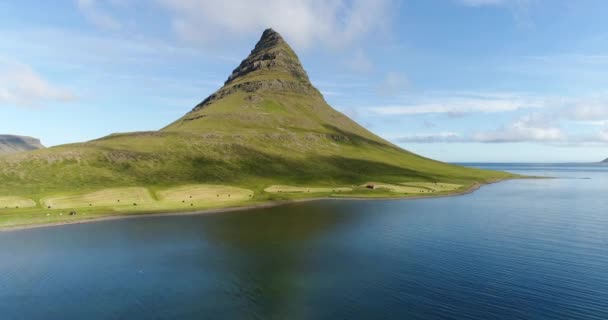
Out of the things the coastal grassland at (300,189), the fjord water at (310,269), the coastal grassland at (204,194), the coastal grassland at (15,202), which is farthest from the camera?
the coastal grassland at (300,189)

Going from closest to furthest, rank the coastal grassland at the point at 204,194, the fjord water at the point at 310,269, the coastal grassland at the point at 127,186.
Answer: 1. the fjord water at the point at 310,269
2. the coastal grassland at the point at 127,186
3. the coastal grassland at the point at 204,194

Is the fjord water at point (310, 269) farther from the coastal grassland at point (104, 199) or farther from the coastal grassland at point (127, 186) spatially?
the coastal grassland at point (104, 199)

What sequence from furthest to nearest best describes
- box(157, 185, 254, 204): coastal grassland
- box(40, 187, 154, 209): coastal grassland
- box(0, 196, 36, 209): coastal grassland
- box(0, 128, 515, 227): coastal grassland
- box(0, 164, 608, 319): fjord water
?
box(157, 185, 254, 204): coastal grassland, box(40, 187, 154, 209): coastal grassland, box(0, 128, 515, 227): coastal grassland, box(0, 196, 36, 209): coastal grassland, box(0, 164, 608, 319): fjord water

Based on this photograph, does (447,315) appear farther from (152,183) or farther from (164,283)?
(152,183)

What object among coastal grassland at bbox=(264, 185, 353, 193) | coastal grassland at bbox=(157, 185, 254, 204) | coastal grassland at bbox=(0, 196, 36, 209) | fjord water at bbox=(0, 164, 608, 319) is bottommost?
fjord water at bbox=(0, 164, 608, 319)

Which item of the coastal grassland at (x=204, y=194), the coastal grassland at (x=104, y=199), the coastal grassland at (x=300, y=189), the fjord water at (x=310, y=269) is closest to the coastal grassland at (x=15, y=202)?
the coastal grassland at (x=104, y=199)


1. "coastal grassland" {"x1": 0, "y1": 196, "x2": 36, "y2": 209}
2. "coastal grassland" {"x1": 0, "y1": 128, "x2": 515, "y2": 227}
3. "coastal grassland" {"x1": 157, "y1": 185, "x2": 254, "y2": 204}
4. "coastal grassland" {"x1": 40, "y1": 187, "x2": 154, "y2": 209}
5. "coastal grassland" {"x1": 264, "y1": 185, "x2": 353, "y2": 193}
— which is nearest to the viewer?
"coastal grassland" {"x1": 0, "y1": 196, "x2": 36, "y2": 209}

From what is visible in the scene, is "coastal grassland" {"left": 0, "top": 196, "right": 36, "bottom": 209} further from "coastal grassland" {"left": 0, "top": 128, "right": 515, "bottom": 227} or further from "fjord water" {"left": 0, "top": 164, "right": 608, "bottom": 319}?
"fjord water" {"left": 0, "top": 164, "right": 608, "bottom": 319}

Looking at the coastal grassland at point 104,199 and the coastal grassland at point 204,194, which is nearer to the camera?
the coastal grassland at point 104,199

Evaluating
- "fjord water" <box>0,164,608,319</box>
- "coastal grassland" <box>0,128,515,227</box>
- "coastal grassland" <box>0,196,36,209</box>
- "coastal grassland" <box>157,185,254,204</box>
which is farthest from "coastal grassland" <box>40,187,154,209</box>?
→ "fjord water" <box>0,164,608,319</box>

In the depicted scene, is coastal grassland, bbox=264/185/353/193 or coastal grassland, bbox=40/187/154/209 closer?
coastal grassland, bbox=40/187/154/209
